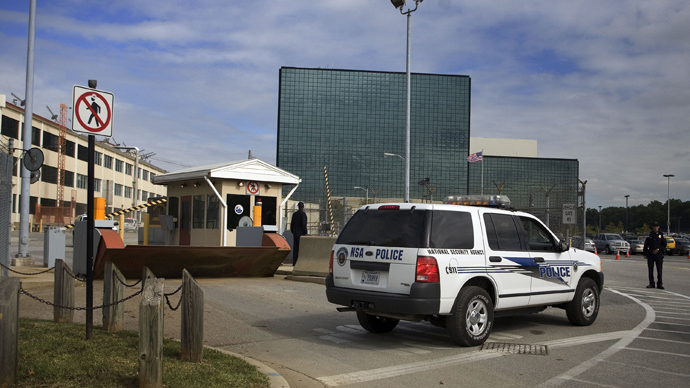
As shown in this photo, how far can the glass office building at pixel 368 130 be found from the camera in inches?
3903

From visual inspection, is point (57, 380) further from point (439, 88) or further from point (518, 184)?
point (518, 184)

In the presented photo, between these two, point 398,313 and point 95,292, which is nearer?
point 398,313

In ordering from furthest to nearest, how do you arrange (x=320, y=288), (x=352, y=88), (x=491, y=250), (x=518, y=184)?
1. (x=518, y=184)
2. (x=352, y=88)
3. (x=320, y=288)
4. (x=491, y=250)

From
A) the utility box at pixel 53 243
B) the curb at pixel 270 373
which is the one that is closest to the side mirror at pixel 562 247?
the curb at pixel 270 373

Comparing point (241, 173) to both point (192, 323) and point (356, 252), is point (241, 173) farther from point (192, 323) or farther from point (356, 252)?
point (192, 323)

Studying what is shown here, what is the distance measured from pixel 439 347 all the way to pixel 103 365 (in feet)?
13.6

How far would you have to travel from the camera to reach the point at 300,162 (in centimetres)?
9988

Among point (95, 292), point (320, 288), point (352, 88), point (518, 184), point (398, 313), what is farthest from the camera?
point (518, 184)

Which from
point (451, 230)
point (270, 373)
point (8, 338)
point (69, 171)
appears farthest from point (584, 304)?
point (69, 171)

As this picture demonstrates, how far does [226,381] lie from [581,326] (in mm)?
6393

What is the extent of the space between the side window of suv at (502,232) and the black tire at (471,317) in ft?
2.63

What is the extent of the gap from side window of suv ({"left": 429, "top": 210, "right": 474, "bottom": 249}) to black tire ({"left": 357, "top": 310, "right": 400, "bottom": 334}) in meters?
1.73

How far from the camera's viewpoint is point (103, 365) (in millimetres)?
5785

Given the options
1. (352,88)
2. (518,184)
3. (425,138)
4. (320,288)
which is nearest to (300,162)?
(352,88)
